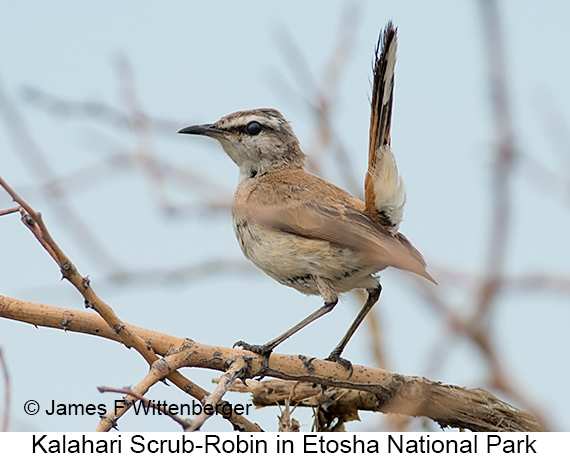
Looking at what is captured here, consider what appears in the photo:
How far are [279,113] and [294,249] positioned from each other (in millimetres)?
2064

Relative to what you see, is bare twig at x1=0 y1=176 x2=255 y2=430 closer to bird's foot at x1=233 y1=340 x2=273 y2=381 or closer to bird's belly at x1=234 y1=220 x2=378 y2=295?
bird's foot at x1=233 y1=340 x2=273 y2=381

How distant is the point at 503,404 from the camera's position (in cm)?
520

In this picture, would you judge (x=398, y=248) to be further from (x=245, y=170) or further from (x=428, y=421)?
(x=245, y=170)

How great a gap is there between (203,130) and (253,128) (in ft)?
1.68

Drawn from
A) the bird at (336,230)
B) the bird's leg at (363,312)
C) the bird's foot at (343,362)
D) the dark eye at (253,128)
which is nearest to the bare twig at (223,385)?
the bird at (336,230)

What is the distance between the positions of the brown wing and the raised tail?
0.13 metres

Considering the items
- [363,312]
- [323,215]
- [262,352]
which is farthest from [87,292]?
[363,312]

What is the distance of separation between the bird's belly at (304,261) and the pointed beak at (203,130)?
1.35 meters

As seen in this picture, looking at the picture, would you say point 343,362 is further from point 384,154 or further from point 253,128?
point 253,128

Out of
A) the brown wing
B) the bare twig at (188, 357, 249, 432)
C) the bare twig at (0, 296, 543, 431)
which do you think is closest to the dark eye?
the brown wing

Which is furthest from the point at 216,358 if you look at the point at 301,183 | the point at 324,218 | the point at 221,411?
the point at 301,183

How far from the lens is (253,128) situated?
670 centimetres

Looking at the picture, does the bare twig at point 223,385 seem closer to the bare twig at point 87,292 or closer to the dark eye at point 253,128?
the bare twig at point 87,292

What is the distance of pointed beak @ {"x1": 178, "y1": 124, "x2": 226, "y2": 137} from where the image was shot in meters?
6.48
